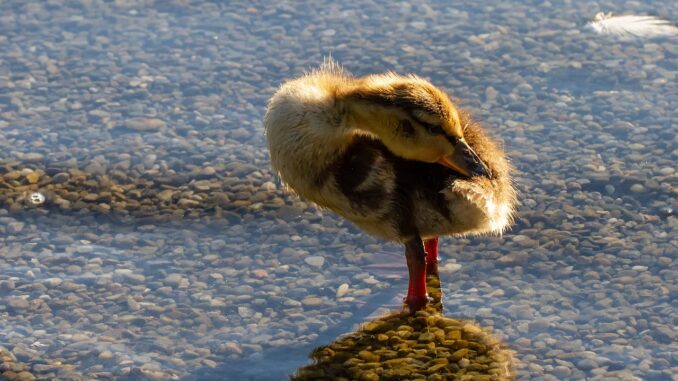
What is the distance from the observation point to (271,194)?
521 cm

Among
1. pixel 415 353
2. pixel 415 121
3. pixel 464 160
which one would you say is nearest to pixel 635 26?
pixel 464 160

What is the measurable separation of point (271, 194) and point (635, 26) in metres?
2.38

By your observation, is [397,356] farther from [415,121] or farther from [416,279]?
[415,121]

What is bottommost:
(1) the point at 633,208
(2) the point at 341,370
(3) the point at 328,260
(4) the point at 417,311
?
(2) the point at 341,370

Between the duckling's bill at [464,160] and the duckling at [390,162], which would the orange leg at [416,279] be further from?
the duckling's bill at [464,160]

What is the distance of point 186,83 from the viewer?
19.9 feet

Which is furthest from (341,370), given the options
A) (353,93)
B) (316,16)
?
(316,16)

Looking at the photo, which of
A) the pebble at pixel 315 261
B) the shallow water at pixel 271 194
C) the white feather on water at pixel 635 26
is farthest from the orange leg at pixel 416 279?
the white feather on water at pixel 635 26

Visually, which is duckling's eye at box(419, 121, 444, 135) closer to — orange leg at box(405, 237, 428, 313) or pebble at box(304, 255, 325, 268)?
orange leg at box(405, 237, 428, 313)

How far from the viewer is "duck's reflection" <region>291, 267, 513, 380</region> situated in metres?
4.06

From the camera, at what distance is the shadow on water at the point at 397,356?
4.05 meters

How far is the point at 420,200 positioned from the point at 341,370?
77cm

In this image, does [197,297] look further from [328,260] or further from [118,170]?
[118,170]

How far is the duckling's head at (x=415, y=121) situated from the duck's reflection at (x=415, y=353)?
562mm
